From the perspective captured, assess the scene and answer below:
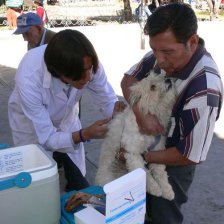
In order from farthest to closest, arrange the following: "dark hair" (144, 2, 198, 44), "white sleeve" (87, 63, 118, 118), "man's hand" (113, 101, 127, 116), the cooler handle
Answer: "white sleeve" (87, 63, 118, 118) → "man's hand" (113, 101, 127, 116) → "dark hair" (144, 2, 198, 44) → the cooler handle

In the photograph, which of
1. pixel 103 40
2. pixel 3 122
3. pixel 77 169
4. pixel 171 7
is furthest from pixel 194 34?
pixel 103 40

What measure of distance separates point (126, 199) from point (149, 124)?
0.85 metres

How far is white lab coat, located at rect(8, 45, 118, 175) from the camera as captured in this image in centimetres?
218

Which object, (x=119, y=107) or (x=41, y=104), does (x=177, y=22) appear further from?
(x=41, y=104)

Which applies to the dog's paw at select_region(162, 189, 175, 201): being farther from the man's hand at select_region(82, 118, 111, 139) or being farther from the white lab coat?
Result: the white lab coat

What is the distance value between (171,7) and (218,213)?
210cm

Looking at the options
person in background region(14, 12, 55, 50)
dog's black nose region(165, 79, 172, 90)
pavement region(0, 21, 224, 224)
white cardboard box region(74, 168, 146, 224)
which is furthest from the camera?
person in background region(14, 12, 55, 50)

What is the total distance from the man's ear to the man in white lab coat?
2.05ft

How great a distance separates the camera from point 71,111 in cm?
260

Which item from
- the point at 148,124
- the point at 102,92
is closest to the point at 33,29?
the point at 102,92

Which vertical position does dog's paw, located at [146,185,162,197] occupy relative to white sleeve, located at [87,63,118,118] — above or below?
below

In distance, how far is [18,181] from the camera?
1.32 meters

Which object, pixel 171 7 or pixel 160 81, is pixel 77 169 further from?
pixel 171 7

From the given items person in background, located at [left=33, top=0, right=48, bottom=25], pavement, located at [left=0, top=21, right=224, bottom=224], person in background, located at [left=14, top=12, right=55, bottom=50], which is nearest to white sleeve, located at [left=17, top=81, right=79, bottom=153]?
pavement, located at [left=0, top=21, right=224, bottom=224]
